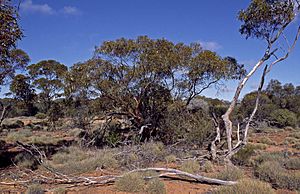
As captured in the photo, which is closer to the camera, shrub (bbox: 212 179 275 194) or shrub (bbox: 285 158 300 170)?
shrub (bbox: 212 179 275 194)

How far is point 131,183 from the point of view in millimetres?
8062

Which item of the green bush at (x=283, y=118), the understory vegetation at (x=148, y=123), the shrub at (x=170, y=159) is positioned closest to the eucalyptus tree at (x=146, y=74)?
the understory vegetation at (x=148, y=123)

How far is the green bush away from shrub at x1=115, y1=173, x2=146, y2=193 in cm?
2632

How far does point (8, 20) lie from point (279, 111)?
2974 centimetres

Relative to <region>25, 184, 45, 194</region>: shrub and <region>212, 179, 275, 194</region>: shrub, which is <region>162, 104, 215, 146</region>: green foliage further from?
<region>25, 184, 45, 194</region>: shrub

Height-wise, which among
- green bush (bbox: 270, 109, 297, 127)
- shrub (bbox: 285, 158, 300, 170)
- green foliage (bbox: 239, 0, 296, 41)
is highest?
green foliage (bbox: 239, 0, 296, 41)

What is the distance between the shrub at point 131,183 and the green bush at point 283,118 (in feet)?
86.4

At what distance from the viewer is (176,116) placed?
629 inches

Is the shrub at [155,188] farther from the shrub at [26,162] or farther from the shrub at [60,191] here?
the shrub at [26,162]

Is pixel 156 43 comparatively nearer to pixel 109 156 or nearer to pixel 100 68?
pixel 100 68

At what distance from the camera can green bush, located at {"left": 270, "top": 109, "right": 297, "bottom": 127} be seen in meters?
31.1

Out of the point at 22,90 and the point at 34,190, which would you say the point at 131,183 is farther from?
the point at 22,90

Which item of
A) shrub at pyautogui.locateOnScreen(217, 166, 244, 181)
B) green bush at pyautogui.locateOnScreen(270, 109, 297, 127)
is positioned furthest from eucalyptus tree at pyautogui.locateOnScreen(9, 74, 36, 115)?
green bush at pyautogui.locateOnScreen(270, 109, 297, 127)

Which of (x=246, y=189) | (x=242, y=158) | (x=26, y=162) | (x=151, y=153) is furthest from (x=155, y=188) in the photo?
(x=26, y=162)
